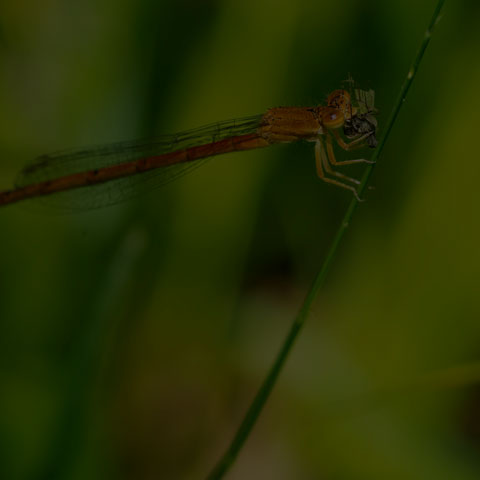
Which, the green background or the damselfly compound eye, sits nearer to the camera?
the damselfly compound eye

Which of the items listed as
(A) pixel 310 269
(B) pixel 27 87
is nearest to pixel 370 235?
(A) pixel 310 269

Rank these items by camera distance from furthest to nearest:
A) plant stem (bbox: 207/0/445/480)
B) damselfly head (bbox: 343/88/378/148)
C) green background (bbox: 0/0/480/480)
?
green background (bbox: 0/0/480/480), damselfly head (bbox: 343/88/378/148), plant stem (bbox: 207/0/445/480)

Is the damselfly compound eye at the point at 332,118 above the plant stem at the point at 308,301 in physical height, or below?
above

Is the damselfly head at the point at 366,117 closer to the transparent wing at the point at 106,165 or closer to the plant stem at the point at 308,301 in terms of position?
the plant stem at the point at 308,301

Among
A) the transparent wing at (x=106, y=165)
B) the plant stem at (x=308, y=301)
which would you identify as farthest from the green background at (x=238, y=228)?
the plant stem at (x=308, y=301)

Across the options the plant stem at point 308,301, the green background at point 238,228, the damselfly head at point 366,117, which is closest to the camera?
the plant stem at point 308,301

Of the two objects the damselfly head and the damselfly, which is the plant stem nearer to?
the damselfly head

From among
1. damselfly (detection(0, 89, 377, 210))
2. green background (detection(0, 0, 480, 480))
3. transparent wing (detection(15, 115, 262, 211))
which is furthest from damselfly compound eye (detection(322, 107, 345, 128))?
transparent wing (detection(15, 115, 262, 211))

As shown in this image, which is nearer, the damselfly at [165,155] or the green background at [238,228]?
the damselfly at [165,155]
